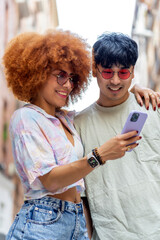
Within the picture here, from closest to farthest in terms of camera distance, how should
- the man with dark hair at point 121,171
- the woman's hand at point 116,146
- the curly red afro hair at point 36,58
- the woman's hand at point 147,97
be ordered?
the woman's hand at point 116,146 → the curly red afro hair at point 36,58 → the man with dark hair at point 121,171 → the woman's hand at point 147,97

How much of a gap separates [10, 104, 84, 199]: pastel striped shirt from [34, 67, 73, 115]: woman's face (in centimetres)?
11

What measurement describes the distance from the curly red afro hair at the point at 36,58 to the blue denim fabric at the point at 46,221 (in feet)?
2.13

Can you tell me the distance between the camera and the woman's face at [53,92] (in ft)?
7.50

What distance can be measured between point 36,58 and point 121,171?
3.04ft

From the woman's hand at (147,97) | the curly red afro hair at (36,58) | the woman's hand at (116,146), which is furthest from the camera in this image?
the woman's hand at (147,97)

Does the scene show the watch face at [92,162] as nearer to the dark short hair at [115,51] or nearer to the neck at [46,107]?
the neck at [46,107]

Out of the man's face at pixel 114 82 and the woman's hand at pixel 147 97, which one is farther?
the woman's hand at pixel 147 97

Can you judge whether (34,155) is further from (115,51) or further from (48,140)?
(115,51)

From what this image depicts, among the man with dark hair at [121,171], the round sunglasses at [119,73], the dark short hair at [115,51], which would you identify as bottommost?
the man with dark hair at [121,171]

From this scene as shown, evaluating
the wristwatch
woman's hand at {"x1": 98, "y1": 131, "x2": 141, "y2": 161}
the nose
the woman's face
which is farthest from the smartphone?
the nose

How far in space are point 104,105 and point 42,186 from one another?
0.95 meters

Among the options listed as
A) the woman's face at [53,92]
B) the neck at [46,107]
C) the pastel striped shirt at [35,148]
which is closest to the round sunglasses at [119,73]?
the woman's face at [53,92]

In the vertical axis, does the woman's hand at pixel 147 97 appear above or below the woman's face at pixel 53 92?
below

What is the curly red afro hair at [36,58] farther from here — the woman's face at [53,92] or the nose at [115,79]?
the nose at [115,79]
